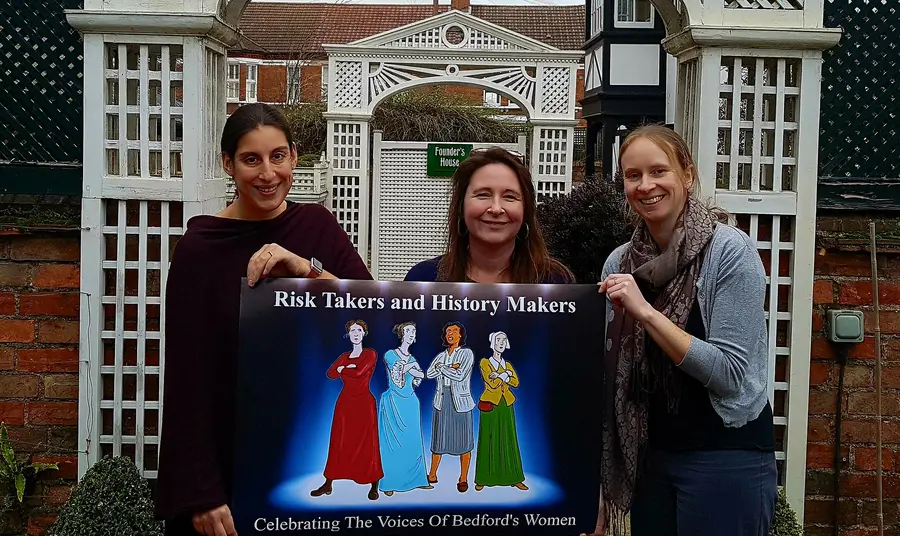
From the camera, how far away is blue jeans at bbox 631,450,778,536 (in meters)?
2.29

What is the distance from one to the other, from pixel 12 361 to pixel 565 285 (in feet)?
9.04

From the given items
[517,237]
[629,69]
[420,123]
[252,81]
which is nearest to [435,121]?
[420,123]

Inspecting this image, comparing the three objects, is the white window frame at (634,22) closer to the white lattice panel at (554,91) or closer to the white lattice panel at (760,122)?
the white lattice panel at (554,91)

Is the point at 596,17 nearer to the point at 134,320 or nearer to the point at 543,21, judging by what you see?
the point at 134,320

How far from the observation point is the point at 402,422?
2314mm

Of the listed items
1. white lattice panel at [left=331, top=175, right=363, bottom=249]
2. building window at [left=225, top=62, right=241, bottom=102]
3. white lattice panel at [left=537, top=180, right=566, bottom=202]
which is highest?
building window at [left=225, top=62, right=241, bottom=102]

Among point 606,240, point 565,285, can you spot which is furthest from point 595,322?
point 606,240

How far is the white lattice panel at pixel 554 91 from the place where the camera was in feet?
36.4

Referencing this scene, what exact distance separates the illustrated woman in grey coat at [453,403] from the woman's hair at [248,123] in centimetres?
71

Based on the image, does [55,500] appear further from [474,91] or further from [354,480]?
[474,91]

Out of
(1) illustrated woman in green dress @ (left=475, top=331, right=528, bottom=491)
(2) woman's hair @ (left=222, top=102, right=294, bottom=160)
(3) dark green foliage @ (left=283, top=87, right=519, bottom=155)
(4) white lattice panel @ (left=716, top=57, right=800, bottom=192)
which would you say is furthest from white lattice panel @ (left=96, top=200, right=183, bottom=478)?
(3) dark green foliage @ (left=283, top=87, right=519, bottom=155)

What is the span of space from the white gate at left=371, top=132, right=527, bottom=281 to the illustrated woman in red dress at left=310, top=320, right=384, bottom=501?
905cm

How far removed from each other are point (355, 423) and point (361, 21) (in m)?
26.6

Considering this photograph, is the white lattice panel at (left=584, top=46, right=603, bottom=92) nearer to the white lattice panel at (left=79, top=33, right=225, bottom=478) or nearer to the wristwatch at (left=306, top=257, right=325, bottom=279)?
the white lattice panel at (left=79, top=33, right=225, bottom=478)
